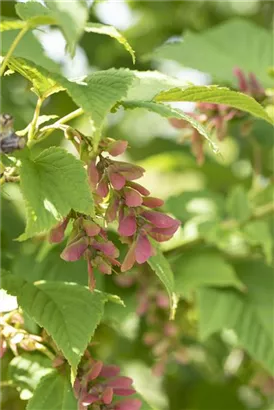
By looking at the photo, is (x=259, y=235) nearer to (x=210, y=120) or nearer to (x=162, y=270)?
(x=210, y=120)

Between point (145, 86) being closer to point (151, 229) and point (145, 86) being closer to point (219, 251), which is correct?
point (151, 229)

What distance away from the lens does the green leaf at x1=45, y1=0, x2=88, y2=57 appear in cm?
80

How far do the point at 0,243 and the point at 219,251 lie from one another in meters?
0.52

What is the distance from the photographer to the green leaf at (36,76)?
101cm

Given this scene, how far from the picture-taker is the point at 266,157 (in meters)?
2.51

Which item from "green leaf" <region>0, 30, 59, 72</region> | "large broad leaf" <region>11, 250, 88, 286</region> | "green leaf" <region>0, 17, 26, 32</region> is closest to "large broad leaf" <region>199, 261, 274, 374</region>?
"large broad leaf" <region>11, 250, 88, 286</region>

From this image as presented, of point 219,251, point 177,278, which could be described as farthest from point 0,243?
point 219,251

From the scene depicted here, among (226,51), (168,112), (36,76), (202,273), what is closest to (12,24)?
(36,76)

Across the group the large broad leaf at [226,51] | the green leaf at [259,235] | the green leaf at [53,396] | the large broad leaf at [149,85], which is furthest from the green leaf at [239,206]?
the green leaf at [53,396]

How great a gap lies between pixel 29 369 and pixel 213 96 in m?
0.53

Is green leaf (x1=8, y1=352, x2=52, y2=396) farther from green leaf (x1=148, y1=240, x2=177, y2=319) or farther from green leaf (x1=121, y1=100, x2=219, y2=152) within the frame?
green leaf (x1=121, y1=100, x2=219, y2=152)

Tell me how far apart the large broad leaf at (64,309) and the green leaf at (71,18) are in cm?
42

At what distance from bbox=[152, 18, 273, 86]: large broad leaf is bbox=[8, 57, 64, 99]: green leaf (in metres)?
0.85

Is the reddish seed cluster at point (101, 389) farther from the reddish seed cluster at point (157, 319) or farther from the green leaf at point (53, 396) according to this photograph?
the reddish seed cluster at point (157, 319)
